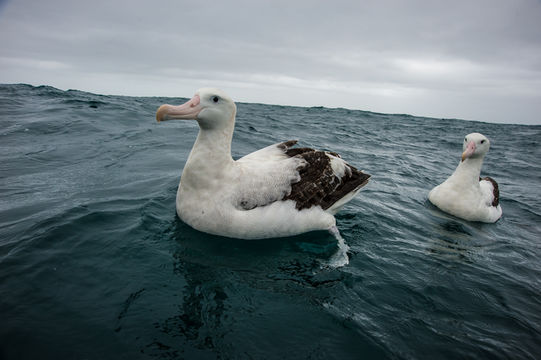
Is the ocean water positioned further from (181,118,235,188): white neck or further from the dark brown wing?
(181,118,235,188): white neck

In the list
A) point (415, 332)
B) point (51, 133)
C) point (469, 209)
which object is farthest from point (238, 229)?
point (51, 133)

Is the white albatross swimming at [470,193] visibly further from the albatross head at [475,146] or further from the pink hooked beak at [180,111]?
the pink hooked beak at [180,111]

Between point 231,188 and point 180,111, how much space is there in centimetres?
127

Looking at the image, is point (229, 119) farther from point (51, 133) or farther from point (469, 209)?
point (51, 133)

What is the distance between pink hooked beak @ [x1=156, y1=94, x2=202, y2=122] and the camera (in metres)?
4.20

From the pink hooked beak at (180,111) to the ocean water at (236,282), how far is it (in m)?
1.66

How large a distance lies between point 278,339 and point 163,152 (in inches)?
312

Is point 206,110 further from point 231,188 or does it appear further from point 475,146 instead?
point 475,146

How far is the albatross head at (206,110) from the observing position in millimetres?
4246

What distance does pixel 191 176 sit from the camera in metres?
4.66

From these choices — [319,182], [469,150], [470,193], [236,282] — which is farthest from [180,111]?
[470,193]

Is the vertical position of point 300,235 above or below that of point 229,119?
below

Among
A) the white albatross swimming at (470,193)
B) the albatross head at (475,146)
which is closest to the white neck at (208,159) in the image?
the white albatross swimming at (470,193)

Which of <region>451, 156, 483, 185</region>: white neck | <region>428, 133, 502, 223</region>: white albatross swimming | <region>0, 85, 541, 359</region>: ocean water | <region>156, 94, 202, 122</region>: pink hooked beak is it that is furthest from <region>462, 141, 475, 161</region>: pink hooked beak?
<region>156, 94, 202, 122</region>: pink hooked beak
